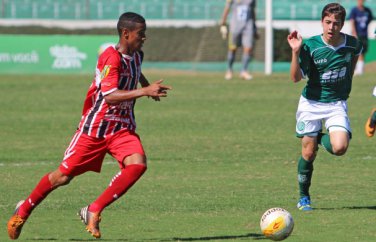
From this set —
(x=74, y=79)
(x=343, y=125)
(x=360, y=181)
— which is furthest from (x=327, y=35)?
(x=74, y=79)

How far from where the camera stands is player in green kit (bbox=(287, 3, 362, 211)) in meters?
10.3

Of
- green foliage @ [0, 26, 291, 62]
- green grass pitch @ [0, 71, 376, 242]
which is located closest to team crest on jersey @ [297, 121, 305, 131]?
green grass pitch @ [0, 71, 376, 242]

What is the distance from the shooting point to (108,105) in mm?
8922

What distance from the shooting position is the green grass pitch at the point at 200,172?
9461mm

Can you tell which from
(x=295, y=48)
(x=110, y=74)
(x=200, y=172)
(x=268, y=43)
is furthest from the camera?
(x=268, y=43)

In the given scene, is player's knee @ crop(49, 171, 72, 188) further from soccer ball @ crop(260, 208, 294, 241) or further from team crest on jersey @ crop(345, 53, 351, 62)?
team crest on jersey @ crop(345, 53, 351, 62)

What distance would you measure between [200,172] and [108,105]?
450 centimetres

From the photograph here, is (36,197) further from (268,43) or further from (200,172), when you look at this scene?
(268,43)

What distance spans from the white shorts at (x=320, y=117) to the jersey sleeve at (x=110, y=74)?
245 centimetres

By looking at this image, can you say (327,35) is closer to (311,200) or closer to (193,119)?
(311,200)

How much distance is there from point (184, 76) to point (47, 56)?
16.3 ft

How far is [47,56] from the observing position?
3309cm

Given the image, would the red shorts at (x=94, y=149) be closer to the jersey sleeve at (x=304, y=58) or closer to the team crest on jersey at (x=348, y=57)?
the jersey sleeve at (x=304, y=58)

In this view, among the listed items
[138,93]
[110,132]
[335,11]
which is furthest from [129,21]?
[335,11]
